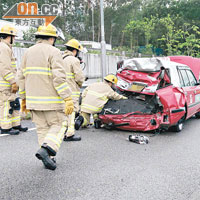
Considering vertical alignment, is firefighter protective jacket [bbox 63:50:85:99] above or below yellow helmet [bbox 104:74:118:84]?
above

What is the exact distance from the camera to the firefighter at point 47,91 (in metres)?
3.61

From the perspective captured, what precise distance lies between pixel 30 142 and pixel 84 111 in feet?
5.14

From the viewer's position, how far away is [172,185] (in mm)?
3217

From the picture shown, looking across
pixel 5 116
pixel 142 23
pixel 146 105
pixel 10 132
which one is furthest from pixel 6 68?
pixel 142 23

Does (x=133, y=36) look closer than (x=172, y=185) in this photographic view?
No

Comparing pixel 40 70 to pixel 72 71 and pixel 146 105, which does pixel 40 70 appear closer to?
pixel 72 71

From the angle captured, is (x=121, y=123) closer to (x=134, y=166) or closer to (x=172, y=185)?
(x=134, y=166)

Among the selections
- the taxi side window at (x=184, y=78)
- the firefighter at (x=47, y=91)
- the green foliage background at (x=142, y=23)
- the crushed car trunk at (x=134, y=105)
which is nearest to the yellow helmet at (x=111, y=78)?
the crushed car trunk at (x=134, y=105)

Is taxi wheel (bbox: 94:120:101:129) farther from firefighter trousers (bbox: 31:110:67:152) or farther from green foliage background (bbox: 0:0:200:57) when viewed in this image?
green foliage background (bbox: 0:0:200:57)

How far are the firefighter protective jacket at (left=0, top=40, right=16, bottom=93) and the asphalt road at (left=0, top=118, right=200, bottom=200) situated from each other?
3.57ft

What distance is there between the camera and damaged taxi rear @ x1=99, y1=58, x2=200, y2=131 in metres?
5.70

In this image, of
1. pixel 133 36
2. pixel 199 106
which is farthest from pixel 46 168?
pixel 133 36

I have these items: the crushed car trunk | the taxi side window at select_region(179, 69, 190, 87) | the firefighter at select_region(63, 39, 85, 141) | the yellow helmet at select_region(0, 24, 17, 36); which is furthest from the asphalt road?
the yellow helmet at select_region(0, 24, 17, 36)

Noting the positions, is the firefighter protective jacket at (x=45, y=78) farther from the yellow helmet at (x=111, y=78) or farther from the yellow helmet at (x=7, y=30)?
the yellow helmet at (x=111, y=78)
